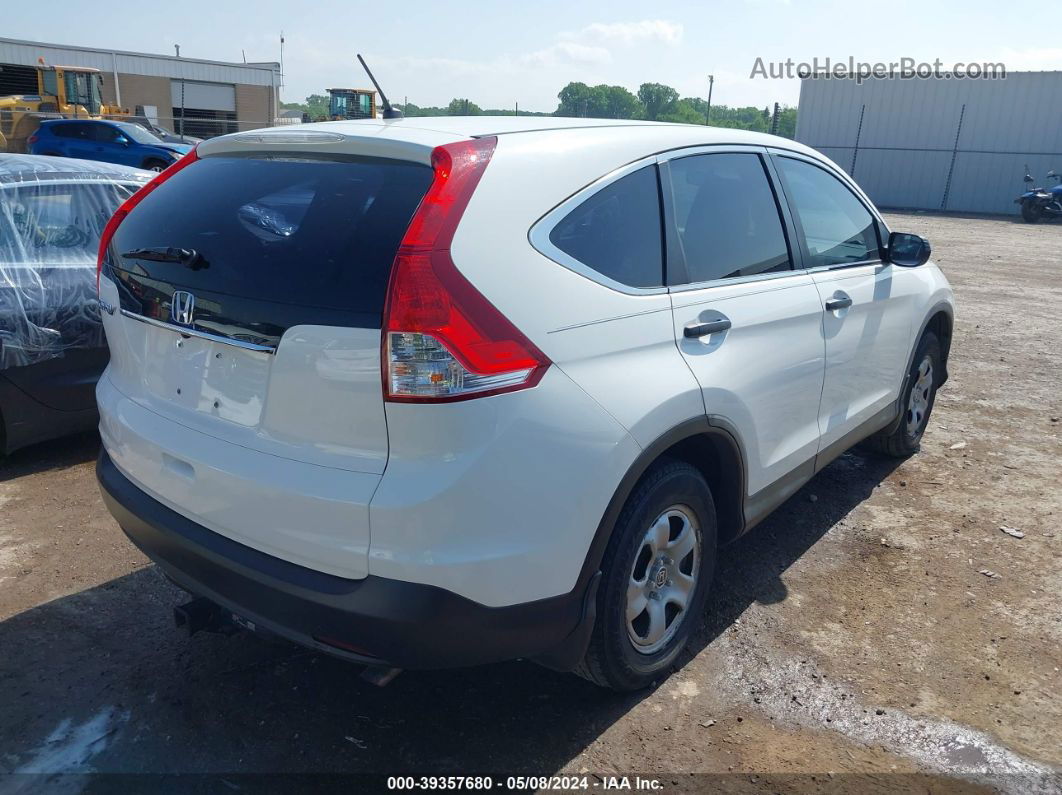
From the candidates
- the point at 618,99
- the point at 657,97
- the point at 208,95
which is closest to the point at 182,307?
the point at 208,95

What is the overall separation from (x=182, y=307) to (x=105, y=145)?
70.6 feet

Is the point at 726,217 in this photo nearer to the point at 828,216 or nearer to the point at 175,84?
the point at 828,216

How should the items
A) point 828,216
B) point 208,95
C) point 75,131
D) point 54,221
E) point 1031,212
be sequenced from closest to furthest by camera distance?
1. point 828,216
2. point 54,221
3. point 75,131
4. point 1031,212
5. point 208,95

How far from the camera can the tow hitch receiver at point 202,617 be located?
9.13 ft

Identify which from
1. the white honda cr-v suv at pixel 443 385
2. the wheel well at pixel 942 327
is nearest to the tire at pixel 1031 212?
the wheel well at pixel 942 327

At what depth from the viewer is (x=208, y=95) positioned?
149 feet

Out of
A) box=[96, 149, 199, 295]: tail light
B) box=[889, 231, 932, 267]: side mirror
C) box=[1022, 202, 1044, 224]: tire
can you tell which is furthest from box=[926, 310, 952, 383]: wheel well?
box=[1022, 202, 1044, 224]: tire

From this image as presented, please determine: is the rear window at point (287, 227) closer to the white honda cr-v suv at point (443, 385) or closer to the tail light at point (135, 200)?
the white honda cr-v suv at point (443, 385)

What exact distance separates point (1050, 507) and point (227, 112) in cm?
4805

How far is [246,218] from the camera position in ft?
8.47

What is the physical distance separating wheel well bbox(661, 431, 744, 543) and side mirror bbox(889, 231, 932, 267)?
1.82 m

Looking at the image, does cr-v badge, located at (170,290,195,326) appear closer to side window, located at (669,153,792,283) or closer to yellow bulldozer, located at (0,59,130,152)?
side window, located at (669,153,792,283)

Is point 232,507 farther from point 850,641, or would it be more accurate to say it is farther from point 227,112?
point 227,112

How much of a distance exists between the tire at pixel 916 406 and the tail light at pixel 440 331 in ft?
10.9
